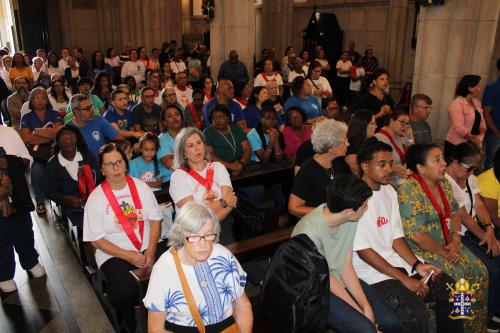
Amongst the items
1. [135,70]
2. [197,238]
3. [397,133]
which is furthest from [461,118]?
[135,70]

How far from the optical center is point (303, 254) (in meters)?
2.65

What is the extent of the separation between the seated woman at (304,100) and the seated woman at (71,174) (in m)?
3.28

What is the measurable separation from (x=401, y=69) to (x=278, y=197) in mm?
8846

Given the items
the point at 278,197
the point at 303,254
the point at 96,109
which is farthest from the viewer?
the point at 96,109

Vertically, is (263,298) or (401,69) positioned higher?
(401,69)

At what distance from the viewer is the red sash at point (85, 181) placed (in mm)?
4418

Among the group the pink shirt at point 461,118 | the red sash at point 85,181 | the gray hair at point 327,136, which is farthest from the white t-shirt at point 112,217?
the pink shirt at point 461,118

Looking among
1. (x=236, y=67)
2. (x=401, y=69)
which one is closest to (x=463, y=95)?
(x=236, y=67)

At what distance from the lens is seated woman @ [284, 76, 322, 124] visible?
273 inches

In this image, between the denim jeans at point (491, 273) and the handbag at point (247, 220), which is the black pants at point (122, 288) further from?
the denim jeans at point (491, 273)

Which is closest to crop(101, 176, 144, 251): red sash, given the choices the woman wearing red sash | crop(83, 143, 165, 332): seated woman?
crop(83, 143, 165, 332): seated woman

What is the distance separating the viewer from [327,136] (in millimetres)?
3633

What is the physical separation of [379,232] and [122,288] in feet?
6.52

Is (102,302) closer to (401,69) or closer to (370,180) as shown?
(370,180)
